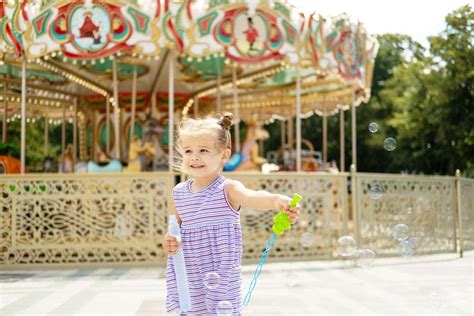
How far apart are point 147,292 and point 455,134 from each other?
1608 cm

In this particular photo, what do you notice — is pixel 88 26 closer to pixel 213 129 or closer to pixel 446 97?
pixel 213 129

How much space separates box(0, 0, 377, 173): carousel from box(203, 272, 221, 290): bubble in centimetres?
559

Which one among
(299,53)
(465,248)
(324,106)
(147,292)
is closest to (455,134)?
(324,106)

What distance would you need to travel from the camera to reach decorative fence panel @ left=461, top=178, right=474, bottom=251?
11.1m

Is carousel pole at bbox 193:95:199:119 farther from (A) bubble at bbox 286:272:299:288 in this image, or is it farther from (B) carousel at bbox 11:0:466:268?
(A) bubble at bbox 286:272:299:288

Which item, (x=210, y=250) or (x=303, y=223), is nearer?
(x=210, y=250)

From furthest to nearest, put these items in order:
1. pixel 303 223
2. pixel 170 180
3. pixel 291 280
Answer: pixel 303 223
pixel 170 180
pixel 291 280

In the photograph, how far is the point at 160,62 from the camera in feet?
42.0

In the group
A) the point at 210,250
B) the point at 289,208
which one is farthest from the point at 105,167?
the point at 289,208

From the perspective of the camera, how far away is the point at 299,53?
10.5 m

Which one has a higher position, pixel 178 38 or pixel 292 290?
pixel 178 38

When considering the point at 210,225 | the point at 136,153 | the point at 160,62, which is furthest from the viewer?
the point at 160,62

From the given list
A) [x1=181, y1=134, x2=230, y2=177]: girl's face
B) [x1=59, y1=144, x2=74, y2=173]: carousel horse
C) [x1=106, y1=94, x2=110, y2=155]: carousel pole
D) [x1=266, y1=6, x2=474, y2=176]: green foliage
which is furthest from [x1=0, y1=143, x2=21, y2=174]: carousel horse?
[x1=266, y1=6, x2=474, y2=176]: green foliage

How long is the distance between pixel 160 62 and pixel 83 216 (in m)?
4.71
